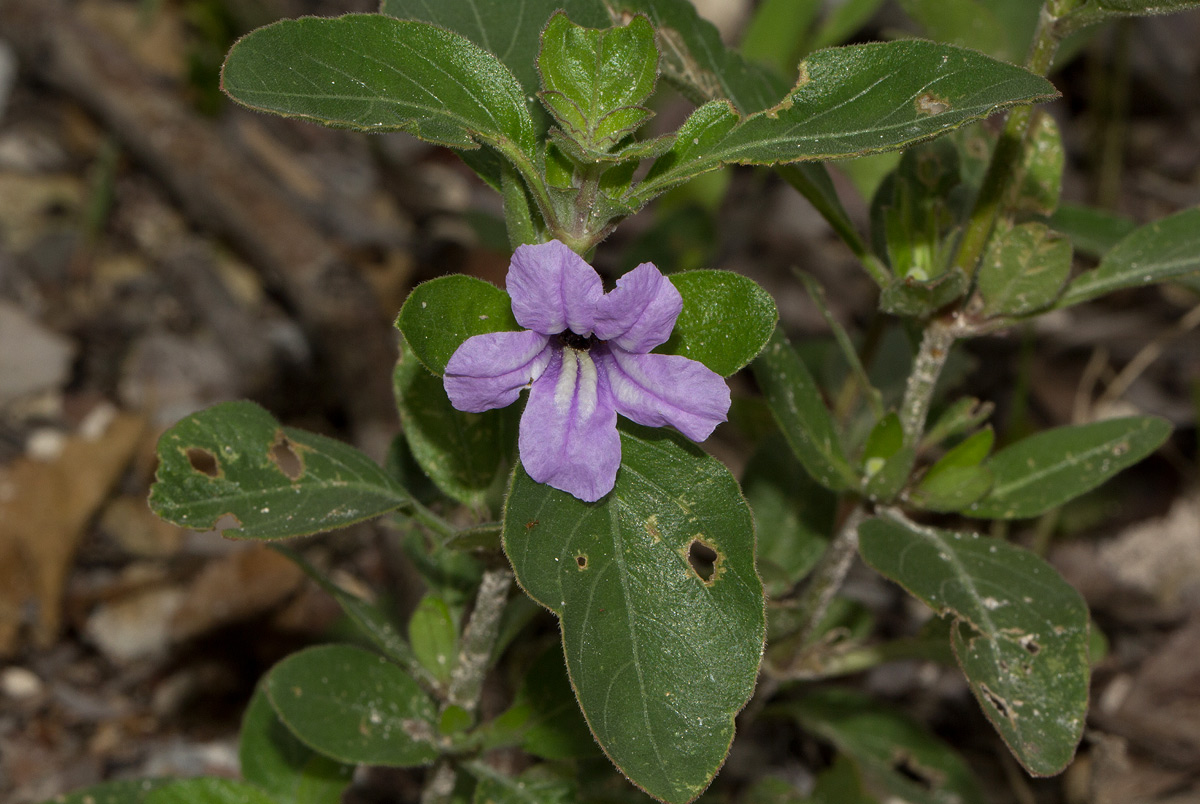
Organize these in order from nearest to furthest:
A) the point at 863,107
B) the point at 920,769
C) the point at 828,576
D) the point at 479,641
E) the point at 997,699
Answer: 1. the point at 863,107
2. the point at 997,699
3. the point at 479,641
4. the point at 828,576
5. the point at 920,769

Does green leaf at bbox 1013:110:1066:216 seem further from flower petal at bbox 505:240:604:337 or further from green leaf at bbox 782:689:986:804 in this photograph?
green leaf at bbox 782:689:986:804

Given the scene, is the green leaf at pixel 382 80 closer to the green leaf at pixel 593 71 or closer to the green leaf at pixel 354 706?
the green leaf at pixel 593 71

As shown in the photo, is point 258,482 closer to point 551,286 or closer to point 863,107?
point 551,286

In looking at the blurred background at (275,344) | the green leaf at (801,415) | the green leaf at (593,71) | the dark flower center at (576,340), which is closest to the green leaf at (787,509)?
the green leaf at (801,415)

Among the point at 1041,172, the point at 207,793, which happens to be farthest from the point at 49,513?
the point at 1041,172

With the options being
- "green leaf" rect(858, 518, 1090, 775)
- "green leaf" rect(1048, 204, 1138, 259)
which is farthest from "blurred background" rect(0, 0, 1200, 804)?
"green leaf" rect(858, 518, 1090, 775)

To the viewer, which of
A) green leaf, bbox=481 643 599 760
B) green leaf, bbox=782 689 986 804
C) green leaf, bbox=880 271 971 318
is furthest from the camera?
green leaf, bbox=782 689 986 804

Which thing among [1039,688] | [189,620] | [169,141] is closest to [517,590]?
[1039,688]
